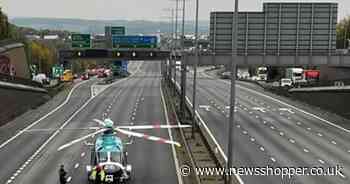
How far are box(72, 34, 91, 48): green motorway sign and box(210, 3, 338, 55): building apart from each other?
45.0 m

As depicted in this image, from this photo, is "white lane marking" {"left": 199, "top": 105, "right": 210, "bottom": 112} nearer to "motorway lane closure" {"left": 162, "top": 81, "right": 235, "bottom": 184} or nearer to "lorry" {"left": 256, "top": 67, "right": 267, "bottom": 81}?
"motorway lane closure" {"left": 162, "top": 81, "right": 235, "bottom": 184}

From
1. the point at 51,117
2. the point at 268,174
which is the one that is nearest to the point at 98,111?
the point at 51,117

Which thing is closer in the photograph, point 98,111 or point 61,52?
point 98,111

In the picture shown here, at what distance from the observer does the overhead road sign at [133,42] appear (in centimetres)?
10250

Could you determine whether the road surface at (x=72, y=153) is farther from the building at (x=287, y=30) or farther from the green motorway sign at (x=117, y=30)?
the green motorway sign at (x=117, y=30)

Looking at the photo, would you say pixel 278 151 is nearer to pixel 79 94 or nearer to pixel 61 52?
pixel 79 94

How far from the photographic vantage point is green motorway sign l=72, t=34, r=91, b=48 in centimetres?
10173

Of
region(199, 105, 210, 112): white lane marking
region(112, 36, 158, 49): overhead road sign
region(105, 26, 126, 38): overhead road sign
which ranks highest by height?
region(105, 26, 126, 38): overhead road sign

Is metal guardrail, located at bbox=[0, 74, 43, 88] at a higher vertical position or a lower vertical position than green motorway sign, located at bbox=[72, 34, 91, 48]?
lower

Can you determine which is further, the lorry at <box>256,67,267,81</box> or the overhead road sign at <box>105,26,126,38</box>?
the lorry at <box>256,67,267,81</box>

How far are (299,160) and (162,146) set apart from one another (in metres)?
9.89

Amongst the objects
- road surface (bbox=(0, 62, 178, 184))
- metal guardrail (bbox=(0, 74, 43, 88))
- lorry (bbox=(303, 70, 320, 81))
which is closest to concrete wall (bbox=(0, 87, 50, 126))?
metal guardrail (bbox=(0, 74, 43, 88))

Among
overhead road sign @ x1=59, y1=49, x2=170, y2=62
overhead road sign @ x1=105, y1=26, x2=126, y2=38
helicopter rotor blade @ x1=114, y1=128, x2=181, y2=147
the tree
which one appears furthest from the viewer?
the tree

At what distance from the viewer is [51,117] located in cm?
6306
